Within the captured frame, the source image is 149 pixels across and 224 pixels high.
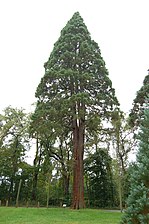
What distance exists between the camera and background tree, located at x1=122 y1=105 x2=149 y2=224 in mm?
4750

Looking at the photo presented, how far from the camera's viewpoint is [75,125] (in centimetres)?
1742

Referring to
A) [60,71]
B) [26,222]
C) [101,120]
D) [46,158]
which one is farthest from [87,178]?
[26,222]

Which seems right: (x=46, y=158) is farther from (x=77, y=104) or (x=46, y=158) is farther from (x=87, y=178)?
(x=77, y=104)

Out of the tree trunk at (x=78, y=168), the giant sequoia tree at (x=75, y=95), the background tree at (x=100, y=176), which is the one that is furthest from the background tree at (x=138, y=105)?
the background tree at (x=100, y=176)

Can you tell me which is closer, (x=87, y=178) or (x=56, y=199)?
(x=56, y=199)

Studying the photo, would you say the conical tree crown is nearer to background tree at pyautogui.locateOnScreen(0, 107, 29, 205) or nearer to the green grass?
the green grass

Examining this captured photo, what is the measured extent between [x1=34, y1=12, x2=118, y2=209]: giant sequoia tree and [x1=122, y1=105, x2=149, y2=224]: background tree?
9893 millimetres

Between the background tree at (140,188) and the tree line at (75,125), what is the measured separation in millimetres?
6910

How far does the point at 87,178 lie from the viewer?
27.2 metres

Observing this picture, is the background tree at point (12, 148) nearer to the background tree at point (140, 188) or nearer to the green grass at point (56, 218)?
the green grass at point (56, 218)

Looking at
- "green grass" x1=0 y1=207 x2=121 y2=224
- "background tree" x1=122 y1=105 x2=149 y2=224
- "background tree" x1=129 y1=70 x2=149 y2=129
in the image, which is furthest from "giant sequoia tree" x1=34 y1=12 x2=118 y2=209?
"background tree" x1=122 y1=105 x2=149 y2=224

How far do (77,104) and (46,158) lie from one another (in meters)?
8.89

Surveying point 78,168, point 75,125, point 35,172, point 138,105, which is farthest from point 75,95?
point 35,172

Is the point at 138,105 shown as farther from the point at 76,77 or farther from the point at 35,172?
the point at 35,172
